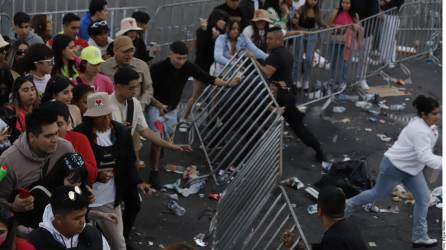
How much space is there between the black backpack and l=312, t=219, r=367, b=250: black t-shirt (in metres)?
3.28

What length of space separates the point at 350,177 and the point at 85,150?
377 centimetres

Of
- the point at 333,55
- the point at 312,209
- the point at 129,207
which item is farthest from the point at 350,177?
Answer: the point at 333,55

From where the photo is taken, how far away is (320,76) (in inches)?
464

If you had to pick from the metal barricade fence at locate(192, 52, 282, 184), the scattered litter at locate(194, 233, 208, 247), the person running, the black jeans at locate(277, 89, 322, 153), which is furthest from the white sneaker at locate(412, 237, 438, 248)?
the black jeans at locate(277, 89, 322, 153)

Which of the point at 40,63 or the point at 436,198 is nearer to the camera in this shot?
the point at 40,63

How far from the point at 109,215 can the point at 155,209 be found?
2.29 meters

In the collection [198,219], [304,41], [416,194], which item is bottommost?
[198,219]

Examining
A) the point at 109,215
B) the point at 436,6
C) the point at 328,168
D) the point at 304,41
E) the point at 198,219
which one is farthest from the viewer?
the point at 436,6

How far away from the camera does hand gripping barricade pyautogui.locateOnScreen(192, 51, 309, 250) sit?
291 inches

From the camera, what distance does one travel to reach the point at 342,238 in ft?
18.2

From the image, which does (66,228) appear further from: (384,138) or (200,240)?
(384,138)

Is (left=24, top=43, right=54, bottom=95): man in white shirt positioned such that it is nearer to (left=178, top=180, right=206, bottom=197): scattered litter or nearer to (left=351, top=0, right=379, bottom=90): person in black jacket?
(left=178, top=180, right=206, bottom=197): scattered litter

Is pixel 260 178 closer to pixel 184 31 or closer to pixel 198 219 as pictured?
pixel 198 219

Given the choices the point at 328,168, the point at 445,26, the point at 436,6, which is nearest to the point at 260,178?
the point at 328,168
